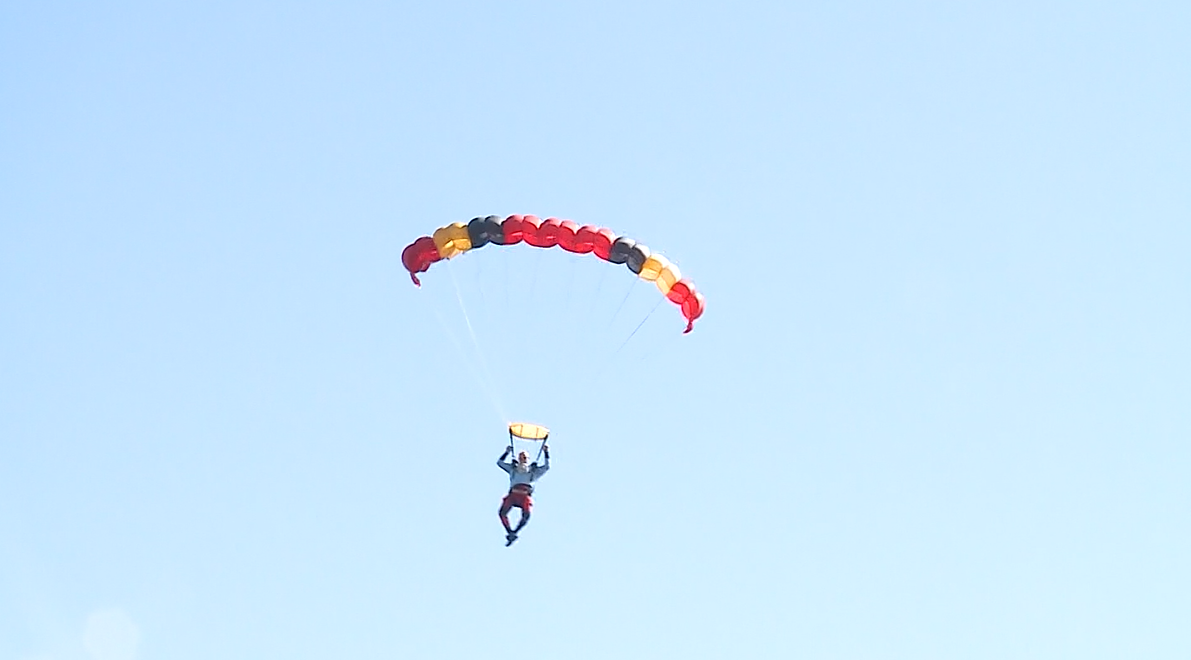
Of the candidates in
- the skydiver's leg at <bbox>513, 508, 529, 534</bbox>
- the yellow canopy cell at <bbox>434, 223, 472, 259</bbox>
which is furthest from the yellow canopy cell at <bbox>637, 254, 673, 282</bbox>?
the skydiver's leg at <bbox>513, 508, 529, 534</bbox>

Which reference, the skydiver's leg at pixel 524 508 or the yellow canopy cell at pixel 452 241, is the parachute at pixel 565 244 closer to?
the yellow canopy cell at pixel 452 241

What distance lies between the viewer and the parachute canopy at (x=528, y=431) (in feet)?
92.7

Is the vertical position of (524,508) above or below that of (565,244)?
below

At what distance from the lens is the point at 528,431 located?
92.9 ft

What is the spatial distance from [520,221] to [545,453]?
12.7 feet

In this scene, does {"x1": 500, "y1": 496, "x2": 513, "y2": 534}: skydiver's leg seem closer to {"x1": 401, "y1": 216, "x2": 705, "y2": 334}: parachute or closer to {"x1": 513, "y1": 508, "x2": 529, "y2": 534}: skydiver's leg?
{"x1": 513, "y1": 508, "x2": 529, "y2": 534}: skydiver's leg

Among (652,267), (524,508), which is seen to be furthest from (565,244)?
(524,508)

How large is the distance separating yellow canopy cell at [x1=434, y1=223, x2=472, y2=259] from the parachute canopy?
10.2 ft

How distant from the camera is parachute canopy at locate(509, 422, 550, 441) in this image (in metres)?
28.2

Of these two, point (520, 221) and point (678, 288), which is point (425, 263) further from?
point (678, 288)

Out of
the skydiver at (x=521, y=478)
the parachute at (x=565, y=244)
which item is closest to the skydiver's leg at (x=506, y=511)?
the skydiver at (x=521, y=478)

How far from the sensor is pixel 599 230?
2839 cm

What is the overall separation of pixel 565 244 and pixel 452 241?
1.95 meters

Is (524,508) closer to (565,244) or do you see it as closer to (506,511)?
(506,511)
